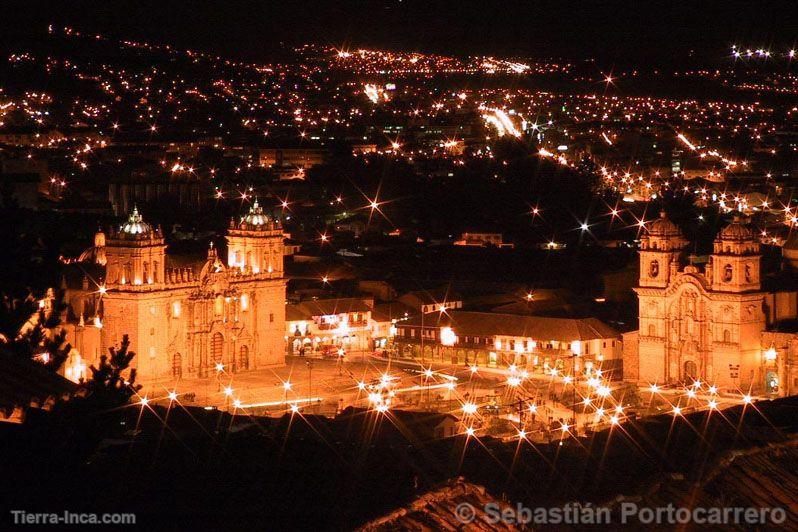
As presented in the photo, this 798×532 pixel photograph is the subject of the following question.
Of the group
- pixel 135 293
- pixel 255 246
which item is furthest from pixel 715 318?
pixel 135 293

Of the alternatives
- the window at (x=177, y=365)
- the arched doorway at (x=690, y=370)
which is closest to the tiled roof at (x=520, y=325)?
the arched doorway at (x=690, y=370)

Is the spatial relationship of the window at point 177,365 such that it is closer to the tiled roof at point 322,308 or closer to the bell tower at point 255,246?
the bell tower at point 255,246

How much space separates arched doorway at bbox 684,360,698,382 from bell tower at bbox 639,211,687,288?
2.72 meters

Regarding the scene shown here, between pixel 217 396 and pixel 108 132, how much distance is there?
76372 mm

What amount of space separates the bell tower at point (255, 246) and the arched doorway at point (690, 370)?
49.0ft

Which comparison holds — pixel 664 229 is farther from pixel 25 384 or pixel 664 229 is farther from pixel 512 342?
pixel 25 384

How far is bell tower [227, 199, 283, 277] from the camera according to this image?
54344mm

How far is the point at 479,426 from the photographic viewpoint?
124 ft

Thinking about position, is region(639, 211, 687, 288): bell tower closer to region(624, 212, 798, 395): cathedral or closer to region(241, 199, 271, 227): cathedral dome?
region(624, 212, 798, 395): cathedral

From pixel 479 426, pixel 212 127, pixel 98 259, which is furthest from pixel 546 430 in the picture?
pixel 212 127

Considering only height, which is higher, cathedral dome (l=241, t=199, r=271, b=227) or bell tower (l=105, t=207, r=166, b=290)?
cathedral dome (l=241, t=199, r=271, b=227)

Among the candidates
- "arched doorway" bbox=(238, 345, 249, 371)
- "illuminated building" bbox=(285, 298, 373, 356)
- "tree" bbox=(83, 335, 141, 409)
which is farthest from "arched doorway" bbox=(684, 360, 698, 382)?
"tree" bbox=(83, 335, 141, 409)

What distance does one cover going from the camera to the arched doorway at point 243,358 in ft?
173

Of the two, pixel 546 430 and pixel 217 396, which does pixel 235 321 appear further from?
pixel 546 430
